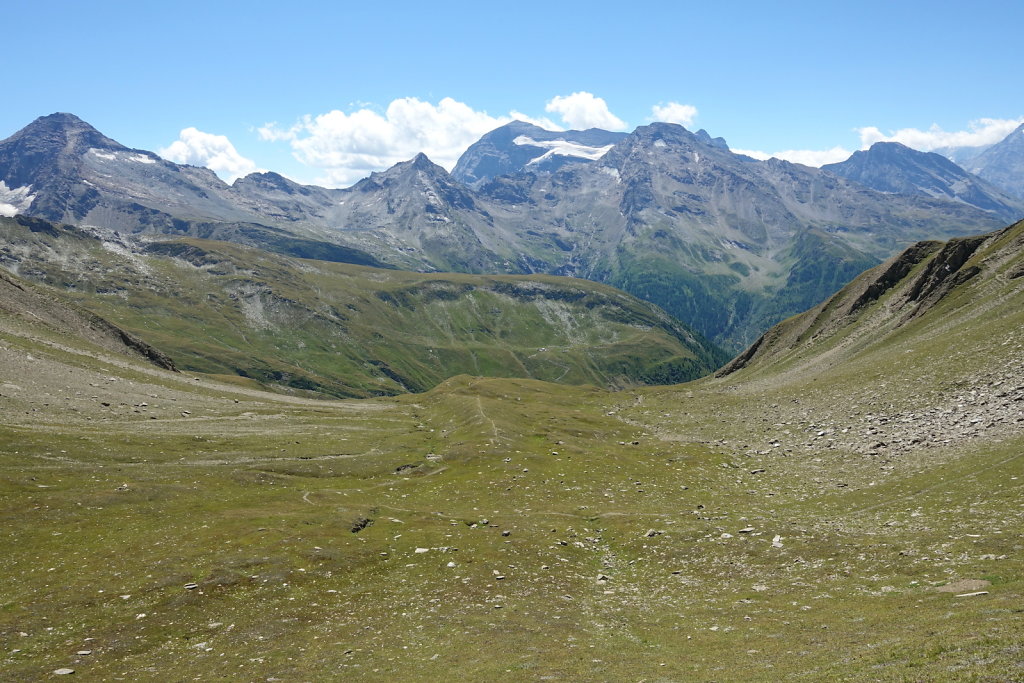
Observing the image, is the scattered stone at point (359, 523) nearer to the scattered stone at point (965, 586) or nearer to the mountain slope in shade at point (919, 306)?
the scattered stone at point (965, 586)

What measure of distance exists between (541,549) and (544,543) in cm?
137

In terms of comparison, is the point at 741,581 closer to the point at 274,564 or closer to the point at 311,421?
the point at 274,564

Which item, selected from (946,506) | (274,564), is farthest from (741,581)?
(274,564)

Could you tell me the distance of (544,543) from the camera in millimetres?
46875

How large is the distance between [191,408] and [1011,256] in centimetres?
14374

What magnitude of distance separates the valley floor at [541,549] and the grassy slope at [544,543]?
0.76ft

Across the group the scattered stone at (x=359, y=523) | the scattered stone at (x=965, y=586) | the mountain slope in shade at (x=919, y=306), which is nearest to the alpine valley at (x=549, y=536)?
the scattered stone at (x=965, y=586)

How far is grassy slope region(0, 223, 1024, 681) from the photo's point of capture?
28.0 m

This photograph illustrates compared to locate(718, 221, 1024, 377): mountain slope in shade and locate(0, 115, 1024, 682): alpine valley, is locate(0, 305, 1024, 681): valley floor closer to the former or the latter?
locate(0, 115, 1024, 682): alpine valley

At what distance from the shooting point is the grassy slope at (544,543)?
91.7 feet

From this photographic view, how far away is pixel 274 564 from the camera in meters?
43.6

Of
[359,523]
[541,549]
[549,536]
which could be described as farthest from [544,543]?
[359,523]

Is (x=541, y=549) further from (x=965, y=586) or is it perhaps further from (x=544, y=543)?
(x=965, y=586)

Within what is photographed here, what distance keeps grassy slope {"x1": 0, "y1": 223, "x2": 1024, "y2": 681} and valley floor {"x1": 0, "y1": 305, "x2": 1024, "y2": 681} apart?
231 mm
